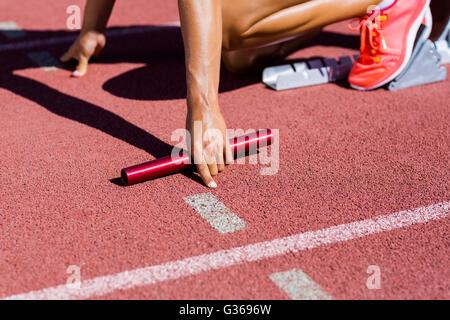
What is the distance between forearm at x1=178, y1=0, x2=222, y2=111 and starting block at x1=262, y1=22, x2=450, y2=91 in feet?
3.61

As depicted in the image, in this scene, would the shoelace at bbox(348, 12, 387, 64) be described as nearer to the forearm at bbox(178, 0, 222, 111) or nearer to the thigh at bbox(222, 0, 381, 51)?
the thigh at bbox(222, 0, 381, 51)

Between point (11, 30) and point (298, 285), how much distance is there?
372 cm

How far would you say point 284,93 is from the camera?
3527 millimetres

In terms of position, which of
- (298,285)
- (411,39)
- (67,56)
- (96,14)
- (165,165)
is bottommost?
(298,285)

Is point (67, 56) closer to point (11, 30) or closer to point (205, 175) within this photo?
point (11, 30)

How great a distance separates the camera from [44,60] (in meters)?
4.11

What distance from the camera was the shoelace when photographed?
133 inches

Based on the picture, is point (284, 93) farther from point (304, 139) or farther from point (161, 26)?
point (161, 26)

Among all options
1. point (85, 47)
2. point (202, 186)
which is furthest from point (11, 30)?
point (202, 186)

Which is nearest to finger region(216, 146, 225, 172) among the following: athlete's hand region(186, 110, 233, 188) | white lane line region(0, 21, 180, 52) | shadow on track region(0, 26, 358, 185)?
athlete's hand region(186, 110, 233, 188)

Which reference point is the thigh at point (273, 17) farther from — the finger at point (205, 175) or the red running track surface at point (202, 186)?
the finger at point (205, 175)

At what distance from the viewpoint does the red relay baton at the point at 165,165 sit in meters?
2.51

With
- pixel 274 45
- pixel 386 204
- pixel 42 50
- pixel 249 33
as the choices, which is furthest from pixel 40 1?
pixel 386 204

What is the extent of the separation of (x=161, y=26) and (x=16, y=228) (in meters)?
2.91
